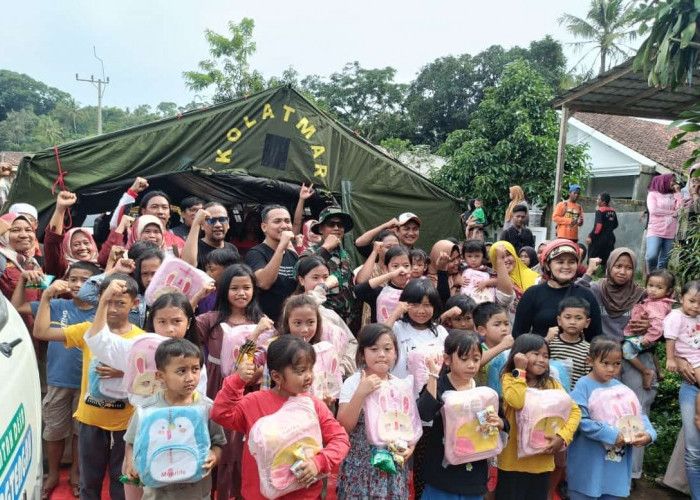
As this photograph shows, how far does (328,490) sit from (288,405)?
1.71 meters

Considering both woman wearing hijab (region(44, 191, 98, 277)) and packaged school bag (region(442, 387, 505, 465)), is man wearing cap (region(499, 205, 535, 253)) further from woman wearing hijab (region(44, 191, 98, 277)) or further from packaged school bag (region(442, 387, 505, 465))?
woman wearing hijab (region(44, 191, 98, 277))

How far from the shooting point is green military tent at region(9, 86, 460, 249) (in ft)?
20.1

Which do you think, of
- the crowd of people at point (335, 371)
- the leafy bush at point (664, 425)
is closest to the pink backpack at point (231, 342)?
the crowd of people at point (335, 371)

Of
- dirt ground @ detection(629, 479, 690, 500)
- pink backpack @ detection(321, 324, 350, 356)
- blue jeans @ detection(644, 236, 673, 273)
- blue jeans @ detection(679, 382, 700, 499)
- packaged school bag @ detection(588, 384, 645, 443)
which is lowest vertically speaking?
dirt ground @ detection(629, 479, 690, 500)

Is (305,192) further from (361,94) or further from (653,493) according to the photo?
(361,94)

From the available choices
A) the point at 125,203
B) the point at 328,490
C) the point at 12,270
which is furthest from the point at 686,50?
the point at 12,270

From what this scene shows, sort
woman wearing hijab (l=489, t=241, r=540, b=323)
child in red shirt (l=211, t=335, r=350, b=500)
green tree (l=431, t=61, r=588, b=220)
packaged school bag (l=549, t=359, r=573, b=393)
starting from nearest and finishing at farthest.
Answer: child in red shirt (l=211, t=335, r=350, b=500), packaged school bag (l=549, t=359, r=573, b=393), woman wearing hijab (l=489, t=241, r=540, b=323), green tree (l=431, t=61, r=588, b=220)

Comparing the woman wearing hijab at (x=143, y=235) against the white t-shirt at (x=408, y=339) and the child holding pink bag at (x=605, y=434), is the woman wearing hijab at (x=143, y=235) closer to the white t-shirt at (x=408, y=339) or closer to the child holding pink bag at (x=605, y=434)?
the white t-shirt at (x=408, y=339)

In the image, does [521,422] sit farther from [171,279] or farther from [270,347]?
[171,279]

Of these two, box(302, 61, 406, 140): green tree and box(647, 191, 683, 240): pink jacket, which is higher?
box(302, 61, 406, 140): green tree

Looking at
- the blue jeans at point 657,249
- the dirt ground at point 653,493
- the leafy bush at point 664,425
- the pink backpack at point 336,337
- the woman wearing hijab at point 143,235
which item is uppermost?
the blue jeans at point 657,249

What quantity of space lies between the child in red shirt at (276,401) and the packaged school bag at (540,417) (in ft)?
3.79

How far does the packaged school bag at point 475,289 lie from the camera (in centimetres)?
478

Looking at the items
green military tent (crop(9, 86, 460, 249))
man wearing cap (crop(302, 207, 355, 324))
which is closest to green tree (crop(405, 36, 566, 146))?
green military tent (crop(9, 86, 460, 249))
